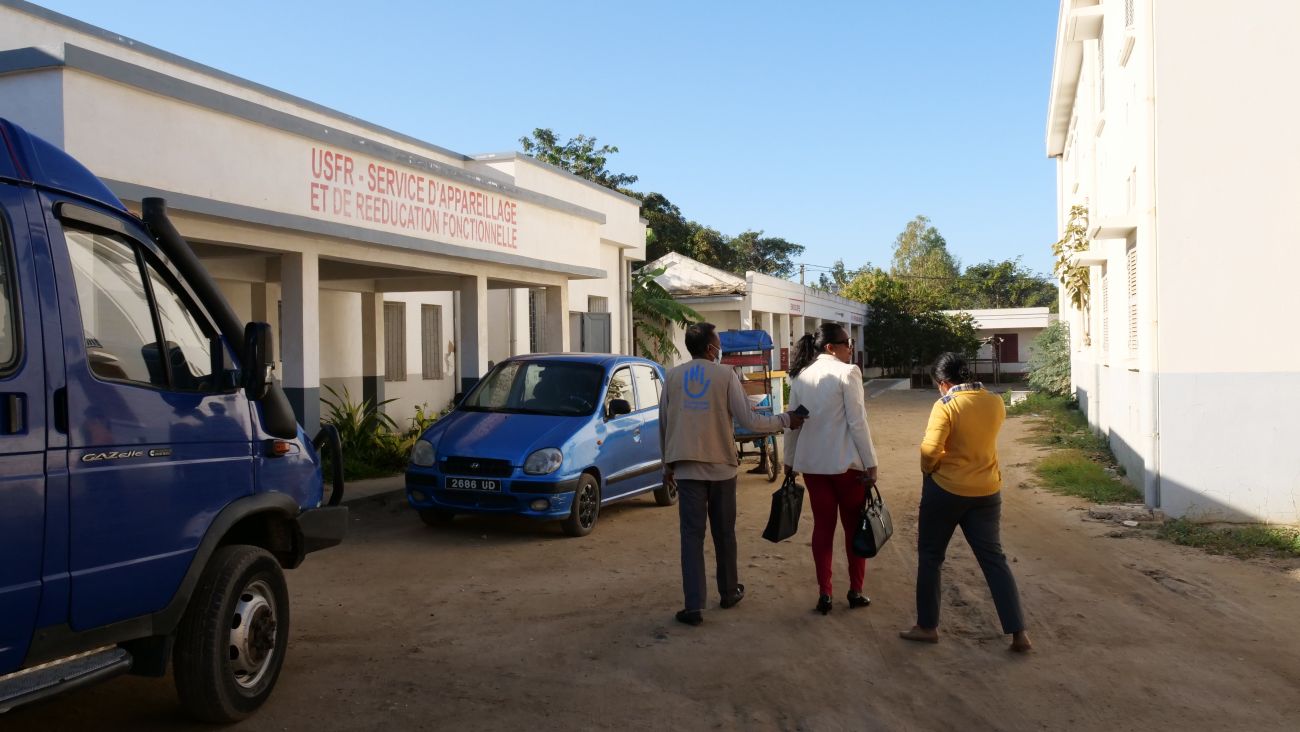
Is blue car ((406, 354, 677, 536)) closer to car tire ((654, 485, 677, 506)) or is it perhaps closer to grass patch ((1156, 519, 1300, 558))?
car tire ((654, 485, 677, 506))

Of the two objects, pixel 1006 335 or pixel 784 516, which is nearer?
pixel 784 516

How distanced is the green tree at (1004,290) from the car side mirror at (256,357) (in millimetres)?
75823

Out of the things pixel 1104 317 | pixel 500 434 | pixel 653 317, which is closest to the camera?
pixel 500 434

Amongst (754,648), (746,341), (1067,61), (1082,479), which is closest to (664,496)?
(746,341)

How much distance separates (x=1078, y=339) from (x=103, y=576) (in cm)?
2168

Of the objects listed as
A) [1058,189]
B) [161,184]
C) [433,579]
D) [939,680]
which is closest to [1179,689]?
[939,680]

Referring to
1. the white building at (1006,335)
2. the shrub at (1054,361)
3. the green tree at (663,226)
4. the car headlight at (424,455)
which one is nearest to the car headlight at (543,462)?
the car headlight at (424,455)

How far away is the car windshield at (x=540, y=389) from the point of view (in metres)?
9.90

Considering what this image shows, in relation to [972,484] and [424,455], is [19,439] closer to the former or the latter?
[972,484]

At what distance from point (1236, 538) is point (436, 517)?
736 cm

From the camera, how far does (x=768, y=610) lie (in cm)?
658

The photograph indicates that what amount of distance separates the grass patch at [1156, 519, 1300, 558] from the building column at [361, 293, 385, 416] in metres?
12.1

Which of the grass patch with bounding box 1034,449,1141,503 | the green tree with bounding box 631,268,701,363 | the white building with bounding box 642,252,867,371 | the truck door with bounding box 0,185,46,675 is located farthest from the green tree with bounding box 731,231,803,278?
the truck door with bounding box 0,185,46,675

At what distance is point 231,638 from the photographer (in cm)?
459
